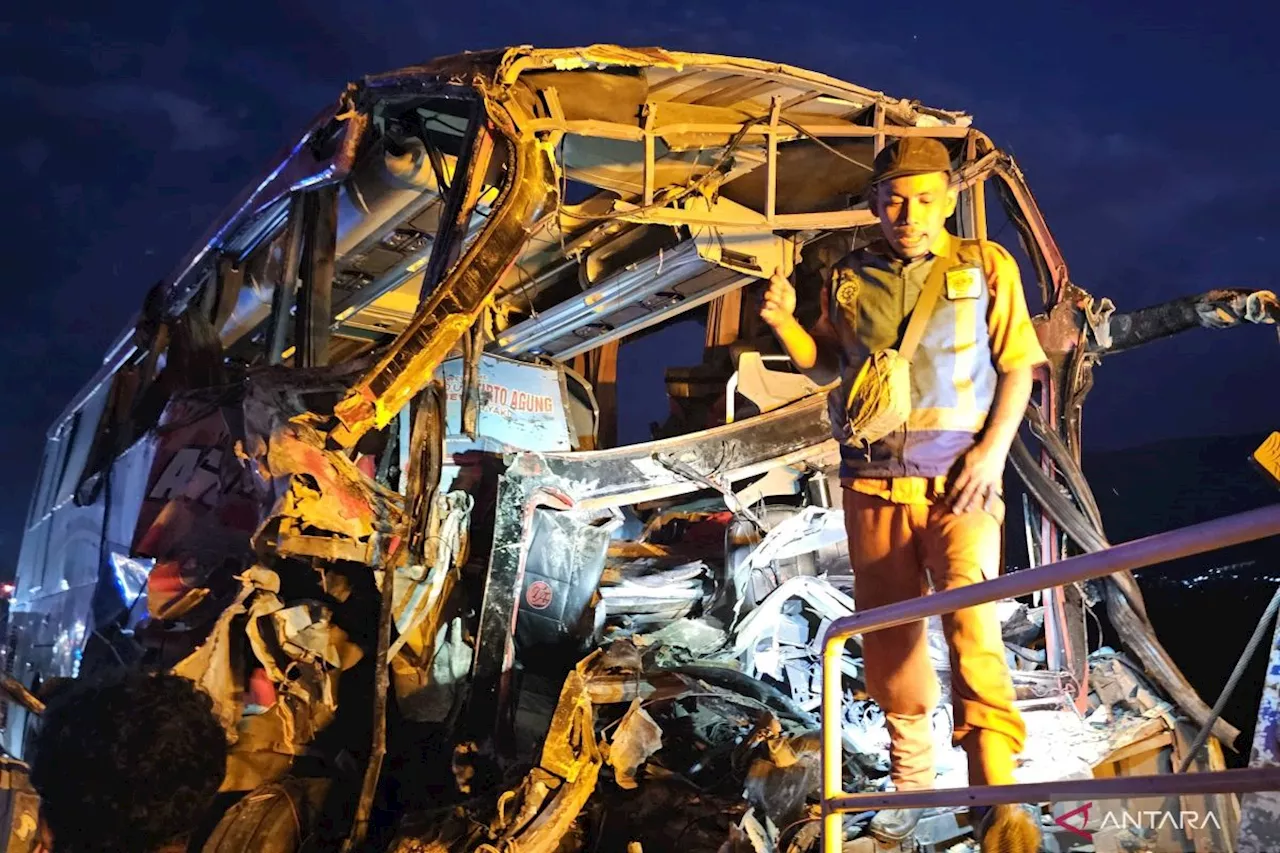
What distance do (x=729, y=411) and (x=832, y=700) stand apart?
479 centimetres

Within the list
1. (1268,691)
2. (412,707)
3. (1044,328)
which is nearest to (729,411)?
(1044,328)

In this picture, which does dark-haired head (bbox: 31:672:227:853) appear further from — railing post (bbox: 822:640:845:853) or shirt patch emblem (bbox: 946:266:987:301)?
shirt patch emblem (bbox: 946:266:987:301)

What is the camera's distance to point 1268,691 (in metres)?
4.61

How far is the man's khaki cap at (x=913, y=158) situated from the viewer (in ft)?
9.11

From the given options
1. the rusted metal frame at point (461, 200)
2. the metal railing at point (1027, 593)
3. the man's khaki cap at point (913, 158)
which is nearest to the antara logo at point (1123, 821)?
the metal railing at point (1027, 593)

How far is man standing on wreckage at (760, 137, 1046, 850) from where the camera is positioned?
2.77m

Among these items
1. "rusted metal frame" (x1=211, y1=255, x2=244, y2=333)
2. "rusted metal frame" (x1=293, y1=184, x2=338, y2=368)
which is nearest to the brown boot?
Answer: "rusted metal frame" (x1=293, y1=184, x2=338, y2=368)

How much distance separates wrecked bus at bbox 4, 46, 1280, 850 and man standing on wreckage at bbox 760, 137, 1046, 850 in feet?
5.73

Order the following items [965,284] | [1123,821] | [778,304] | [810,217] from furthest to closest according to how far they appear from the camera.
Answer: [810,217]
[1123,821]
[778,304]
[965,284]

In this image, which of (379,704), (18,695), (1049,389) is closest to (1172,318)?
(1049,389)

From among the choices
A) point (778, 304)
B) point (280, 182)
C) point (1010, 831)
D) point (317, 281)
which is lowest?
point (1010, 831)

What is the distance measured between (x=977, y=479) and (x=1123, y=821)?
224 centimetres

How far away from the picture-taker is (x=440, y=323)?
4605 mm

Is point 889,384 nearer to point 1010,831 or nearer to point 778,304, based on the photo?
point 778,304
